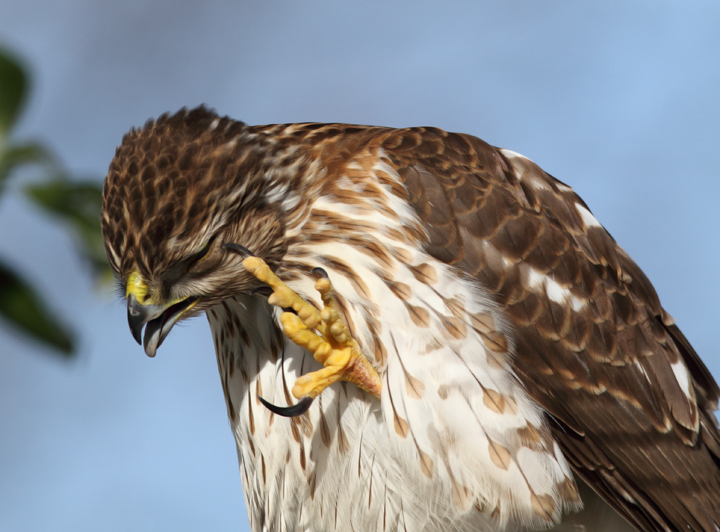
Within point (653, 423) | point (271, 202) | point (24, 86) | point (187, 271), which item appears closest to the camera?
point (24, 86)

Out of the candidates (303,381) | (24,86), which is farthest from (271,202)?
(24,86)

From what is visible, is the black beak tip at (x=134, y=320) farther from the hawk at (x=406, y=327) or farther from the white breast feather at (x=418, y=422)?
the white breast feather at (x=418, y=422)

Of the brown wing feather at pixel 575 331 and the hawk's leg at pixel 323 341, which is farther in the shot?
the brown wing feather at pixel 575 331

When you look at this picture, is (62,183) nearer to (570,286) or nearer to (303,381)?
(303,381)

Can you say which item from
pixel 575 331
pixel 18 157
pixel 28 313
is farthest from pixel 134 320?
pixel 575 331

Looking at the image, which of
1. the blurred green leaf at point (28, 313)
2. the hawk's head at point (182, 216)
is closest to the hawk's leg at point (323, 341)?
the hawk's head at point (182, 216)

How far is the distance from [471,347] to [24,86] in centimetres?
126

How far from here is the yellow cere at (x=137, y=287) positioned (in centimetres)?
183

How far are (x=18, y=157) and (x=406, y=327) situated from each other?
1006mm

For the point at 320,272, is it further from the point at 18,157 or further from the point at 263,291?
the point at 18,157

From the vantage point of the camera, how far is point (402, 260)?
1.92 metres

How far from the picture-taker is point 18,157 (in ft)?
5.38

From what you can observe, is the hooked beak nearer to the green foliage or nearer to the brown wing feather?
the green foliage

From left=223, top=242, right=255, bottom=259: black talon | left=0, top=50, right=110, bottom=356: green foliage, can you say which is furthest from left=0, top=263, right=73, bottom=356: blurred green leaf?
left=223, top=242, right=255, bottom=259: black talon
